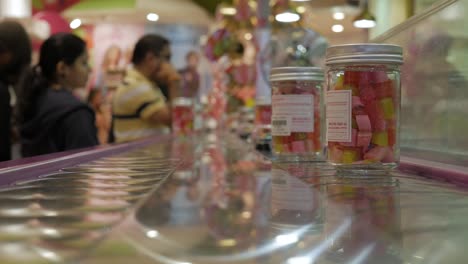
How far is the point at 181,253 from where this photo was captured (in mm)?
314

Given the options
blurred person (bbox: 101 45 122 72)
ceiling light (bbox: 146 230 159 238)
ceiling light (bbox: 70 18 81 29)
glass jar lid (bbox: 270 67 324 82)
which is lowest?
ceiling light (bbox: 146 230 159 238)

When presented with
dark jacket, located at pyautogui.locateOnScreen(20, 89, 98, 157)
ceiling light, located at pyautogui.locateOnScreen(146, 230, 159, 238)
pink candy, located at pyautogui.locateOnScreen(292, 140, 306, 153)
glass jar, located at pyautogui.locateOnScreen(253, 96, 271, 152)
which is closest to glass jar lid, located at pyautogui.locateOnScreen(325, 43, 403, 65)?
pink candy, located at pyautogui.locateOnScreen(292, 140, 306, 153)

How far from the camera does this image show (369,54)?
73cm

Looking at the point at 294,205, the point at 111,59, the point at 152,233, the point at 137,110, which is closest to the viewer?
the point at 152,233

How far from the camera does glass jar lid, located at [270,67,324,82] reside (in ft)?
3.12

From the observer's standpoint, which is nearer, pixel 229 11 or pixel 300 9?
pixel 300 9

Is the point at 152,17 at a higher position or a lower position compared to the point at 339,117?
higher

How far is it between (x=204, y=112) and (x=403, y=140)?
9.17 feet

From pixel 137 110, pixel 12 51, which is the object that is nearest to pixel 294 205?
pixel 12 51

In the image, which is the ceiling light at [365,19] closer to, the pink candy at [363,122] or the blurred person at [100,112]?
the pink candy at [363,122]

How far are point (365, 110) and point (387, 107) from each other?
0.04 meters

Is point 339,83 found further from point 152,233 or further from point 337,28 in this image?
point 337,28

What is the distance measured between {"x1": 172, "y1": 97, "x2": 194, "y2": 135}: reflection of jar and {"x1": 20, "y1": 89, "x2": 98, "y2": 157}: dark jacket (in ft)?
1.51

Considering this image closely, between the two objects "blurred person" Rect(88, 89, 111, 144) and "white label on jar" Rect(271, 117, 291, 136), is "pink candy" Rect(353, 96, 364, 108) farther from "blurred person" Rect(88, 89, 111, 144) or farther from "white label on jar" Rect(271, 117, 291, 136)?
"blurred person" Rect(88, 89, 111, 144)
